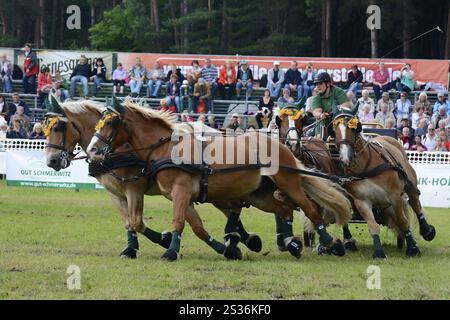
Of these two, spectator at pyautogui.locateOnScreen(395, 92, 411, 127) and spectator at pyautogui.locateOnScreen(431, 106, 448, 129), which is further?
spectator at pyautogui.locateOnScreen(395, 92, 411, 127)

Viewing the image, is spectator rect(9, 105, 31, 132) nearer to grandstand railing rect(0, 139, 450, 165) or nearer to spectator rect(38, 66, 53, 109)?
grandstand railing rect(0, 139, 450, 165)

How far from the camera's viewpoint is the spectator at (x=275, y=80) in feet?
83.6

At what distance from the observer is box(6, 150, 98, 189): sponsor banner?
830 inches

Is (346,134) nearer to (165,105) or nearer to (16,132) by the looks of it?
(165,105)

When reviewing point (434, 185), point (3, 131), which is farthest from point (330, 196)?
point (3, 131)

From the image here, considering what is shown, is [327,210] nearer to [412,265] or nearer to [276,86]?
[412,265]

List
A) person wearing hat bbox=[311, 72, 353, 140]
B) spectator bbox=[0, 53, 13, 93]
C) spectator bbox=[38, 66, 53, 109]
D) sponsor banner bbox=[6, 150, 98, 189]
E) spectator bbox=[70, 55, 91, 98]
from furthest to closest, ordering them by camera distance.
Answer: spectator bbox=[0, 53, 13, 93] < spectator bbox=[70, 55, 91, 98] < spectator bbox=[38, 66, 53, 109] < sponsor banner bbox=[6, 150, 98, 189] < person wearing hat bbox=[311, 72, 353, 140]

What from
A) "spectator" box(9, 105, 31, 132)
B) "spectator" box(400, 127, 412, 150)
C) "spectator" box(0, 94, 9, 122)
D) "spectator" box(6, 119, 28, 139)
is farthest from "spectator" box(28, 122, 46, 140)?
"spectator" box(400, 127, 412, 150)

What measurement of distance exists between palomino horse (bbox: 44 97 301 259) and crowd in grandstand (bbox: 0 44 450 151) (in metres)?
9.52

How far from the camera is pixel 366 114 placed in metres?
20.4

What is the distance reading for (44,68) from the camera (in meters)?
28.1

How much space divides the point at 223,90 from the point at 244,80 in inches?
27.4
